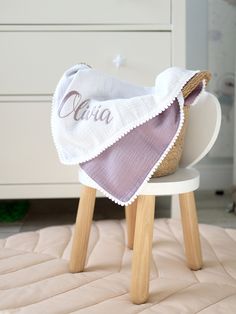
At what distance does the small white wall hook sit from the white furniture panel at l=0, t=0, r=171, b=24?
9 cm

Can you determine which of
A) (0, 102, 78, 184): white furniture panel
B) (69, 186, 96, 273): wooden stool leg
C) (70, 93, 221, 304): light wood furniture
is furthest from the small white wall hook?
(69, 186, 96, 273): wooden stool leg

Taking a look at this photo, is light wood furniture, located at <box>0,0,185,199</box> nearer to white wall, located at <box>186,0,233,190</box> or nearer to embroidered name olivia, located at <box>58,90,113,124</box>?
embroidered name olivia, located at <box>58,90,113,124</box>

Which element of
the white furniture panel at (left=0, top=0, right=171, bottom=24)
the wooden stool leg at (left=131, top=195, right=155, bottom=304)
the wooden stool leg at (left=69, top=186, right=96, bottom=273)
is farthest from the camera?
A: the white furniture panel at (left=0, top=0, right=171, bottom=24)

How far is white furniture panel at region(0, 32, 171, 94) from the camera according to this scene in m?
1.05

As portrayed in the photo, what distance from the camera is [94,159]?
69 centimetres

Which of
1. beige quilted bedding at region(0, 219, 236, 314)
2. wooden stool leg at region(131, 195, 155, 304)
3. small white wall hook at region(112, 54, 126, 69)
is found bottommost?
beige quilted bedding at region(0, 219, 236, 314)

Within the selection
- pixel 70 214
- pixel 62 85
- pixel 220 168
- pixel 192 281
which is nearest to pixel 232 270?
pixel 192 281

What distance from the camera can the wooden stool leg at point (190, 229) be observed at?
0.77 metres

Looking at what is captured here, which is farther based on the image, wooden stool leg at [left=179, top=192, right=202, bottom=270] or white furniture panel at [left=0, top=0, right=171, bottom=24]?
white furniture panel at [left=0, top=0, right=171, bottom=24]

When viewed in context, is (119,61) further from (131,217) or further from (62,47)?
(131,217)

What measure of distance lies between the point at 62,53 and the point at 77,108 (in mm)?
375

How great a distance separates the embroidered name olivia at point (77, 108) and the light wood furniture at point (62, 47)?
33 centimetres

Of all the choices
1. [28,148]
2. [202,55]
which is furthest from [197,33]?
[28,148]

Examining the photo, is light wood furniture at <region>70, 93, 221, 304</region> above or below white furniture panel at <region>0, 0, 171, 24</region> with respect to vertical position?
below
